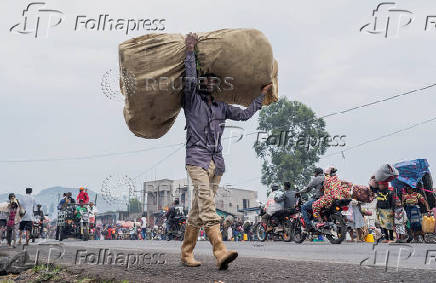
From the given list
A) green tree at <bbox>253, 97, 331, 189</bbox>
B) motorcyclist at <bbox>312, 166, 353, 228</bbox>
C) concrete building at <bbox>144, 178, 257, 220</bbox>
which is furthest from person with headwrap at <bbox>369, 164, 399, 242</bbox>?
concrete building at <bbox>144, 178, 257, 220</bbox>

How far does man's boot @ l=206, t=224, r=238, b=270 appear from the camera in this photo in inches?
153

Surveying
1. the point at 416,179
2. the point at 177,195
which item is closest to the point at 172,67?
the point at 416,179

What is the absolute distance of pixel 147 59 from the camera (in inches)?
168

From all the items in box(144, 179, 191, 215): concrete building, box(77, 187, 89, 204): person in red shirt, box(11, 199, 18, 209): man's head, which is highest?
box(77, 187, 89, 204): person in red shirt

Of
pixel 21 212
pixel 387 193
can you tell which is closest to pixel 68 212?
pixel 21 212

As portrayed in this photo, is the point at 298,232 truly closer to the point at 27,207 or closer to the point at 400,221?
the point at 400,221

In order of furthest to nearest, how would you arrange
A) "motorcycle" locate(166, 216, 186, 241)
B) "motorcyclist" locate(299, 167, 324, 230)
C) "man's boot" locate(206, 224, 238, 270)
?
"motorcycle" locate(166, 216, 186, 241) → "motorcyclist" locate(299, 167, 324, 230) → "man's boot" locate(206, 224, 238, 270)

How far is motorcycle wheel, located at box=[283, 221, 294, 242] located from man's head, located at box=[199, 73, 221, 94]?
9750 mm

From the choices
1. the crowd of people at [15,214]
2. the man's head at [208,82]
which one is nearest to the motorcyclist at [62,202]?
the crowd of people at [15,214]

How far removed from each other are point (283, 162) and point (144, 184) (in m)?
36.8

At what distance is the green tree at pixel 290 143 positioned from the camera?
133 feet

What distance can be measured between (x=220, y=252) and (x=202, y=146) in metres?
0.98

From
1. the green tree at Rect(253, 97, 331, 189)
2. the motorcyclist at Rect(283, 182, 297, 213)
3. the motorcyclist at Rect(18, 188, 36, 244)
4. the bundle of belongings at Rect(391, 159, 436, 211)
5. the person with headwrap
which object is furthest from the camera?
the green tree at Rect(253, 97, 331, 189)

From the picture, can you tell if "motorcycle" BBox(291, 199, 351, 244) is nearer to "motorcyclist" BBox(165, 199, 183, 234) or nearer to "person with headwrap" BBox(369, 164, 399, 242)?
"person with headwrap" BBox(369, 164, 399, 242)
